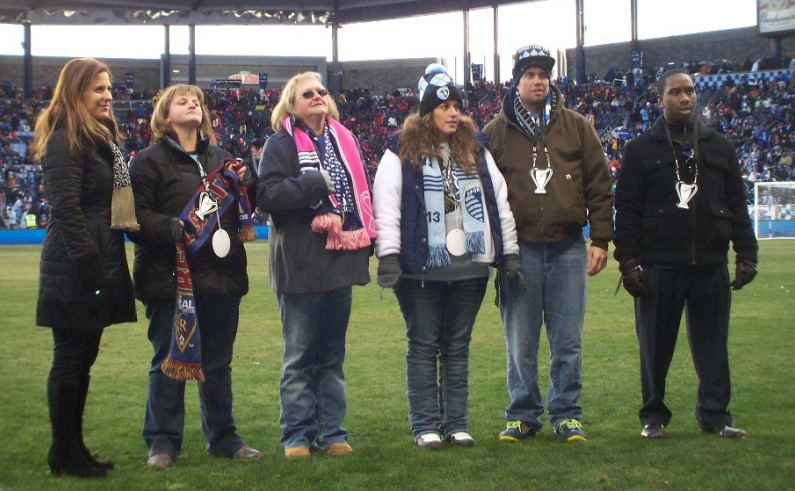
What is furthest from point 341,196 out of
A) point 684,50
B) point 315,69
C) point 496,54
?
point 315,69

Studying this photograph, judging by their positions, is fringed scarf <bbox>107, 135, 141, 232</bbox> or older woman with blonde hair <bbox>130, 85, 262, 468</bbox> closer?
fringed scarf <bbox>107, 135, 141, 232</bbox>

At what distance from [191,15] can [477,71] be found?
563 inches

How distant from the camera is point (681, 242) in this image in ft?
16.5

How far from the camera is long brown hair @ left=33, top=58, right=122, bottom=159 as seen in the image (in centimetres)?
442

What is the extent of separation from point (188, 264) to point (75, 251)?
0.61m

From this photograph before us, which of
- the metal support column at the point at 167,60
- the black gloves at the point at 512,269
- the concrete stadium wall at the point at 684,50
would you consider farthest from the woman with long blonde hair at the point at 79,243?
the metal support column at the point at 167,60

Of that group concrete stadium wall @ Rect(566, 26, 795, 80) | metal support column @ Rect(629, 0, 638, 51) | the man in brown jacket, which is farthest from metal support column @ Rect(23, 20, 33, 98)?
the man in brown jacket

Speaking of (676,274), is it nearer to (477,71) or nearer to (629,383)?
(629,383)

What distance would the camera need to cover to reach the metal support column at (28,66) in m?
45.2

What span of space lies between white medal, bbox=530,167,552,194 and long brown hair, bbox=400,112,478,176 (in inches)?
13.5

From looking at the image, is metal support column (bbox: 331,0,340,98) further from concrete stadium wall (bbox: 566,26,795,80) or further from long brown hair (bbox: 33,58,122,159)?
long brown hair (bbox: 33,58,122,159)

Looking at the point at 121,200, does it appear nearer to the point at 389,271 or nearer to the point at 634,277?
the point at 389,271

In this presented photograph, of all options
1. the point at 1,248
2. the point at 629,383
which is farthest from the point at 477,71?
the point at 629,383

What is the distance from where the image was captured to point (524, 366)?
5.14 m
